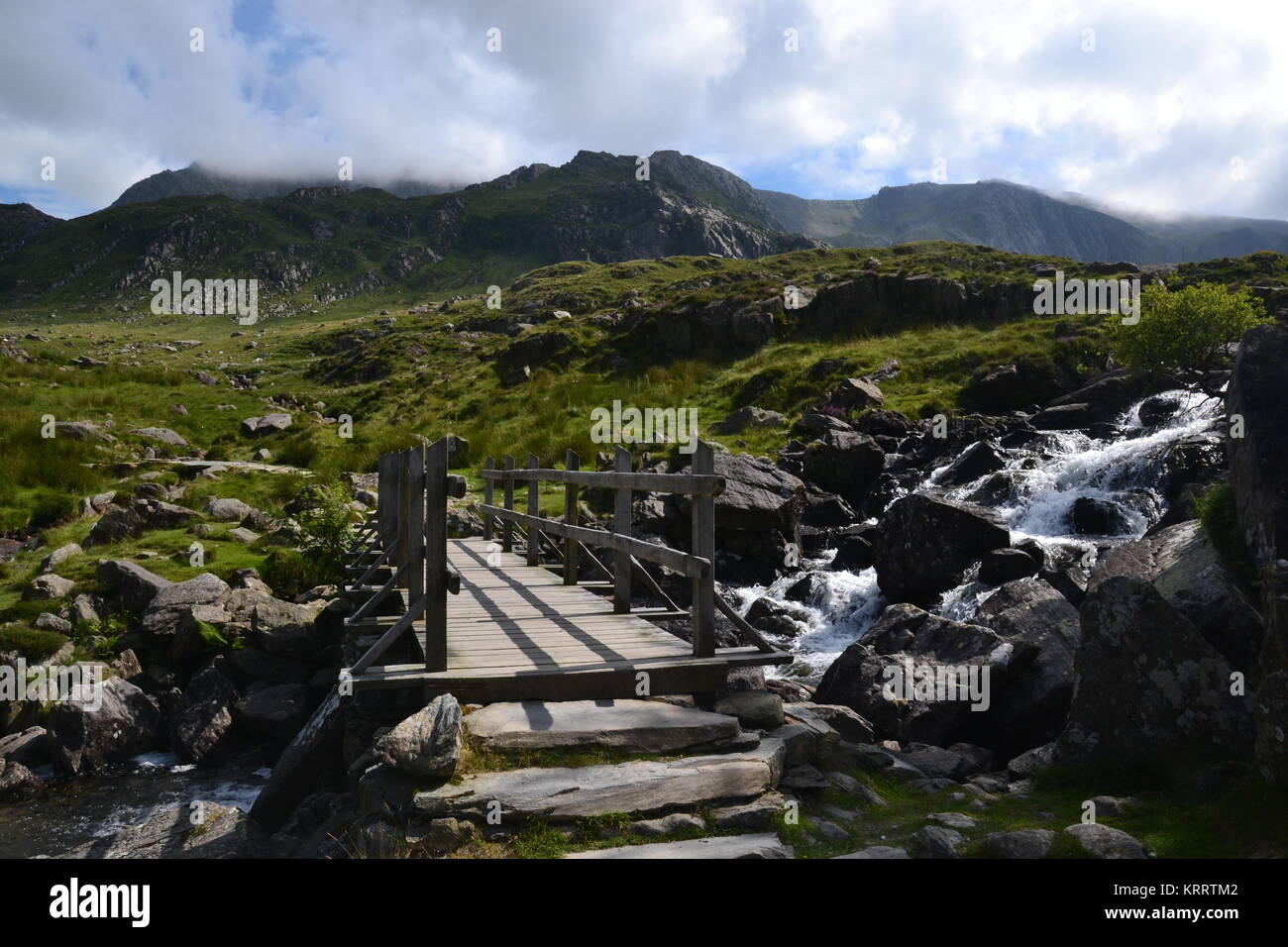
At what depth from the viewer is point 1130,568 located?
10016 millimetres

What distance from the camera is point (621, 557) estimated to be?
32.2 ft

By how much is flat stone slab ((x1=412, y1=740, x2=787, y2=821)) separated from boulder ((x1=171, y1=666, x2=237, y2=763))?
7.01 metres

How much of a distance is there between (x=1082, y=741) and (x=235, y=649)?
11.1 metres

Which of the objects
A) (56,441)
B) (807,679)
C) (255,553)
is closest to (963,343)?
(807,679)

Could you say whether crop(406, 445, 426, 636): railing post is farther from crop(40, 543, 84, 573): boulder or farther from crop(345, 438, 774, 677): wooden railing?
crop(40, 543, 84, 573): boulder

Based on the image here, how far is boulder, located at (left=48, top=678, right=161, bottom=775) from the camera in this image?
9969mm

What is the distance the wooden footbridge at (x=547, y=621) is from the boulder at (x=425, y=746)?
2.59ft

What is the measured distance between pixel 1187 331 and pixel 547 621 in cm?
2402

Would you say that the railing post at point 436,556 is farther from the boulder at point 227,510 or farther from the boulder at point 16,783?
the boulder at point 227,510

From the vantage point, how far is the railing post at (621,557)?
31.0 feet

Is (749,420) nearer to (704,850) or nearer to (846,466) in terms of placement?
(846,466)
